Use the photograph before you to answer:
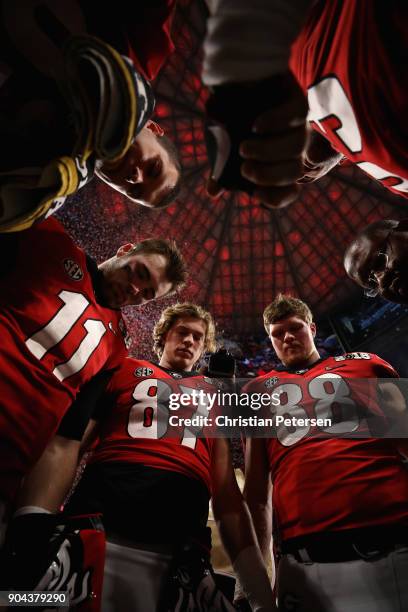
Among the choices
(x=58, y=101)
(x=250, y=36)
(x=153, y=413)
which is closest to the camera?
(x=250, y=36)

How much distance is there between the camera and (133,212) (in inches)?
280

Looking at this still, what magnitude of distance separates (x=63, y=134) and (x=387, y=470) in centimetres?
159

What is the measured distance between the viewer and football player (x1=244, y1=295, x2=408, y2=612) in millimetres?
1214

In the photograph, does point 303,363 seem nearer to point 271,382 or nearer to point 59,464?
point 271,382

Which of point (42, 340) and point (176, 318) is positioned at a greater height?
point (176, 318)

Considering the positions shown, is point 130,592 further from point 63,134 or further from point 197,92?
point 197,92

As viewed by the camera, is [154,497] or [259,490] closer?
[154,497]

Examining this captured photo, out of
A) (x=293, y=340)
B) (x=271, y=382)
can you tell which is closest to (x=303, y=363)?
(x=293, y=340)

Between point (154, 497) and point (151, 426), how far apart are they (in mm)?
317

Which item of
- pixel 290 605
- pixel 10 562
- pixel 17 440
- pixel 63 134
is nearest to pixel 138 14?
pixel 63 134

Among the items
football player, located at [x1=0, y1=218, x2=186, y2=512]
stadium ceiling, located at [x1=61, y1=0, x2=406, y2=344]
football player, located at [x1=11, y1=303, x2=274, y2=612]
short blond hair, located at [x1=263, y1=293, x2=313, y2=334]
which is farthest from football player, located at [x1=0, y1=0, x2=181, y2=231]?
stadium ceiling, located at [x1=61, y1=0, x2=406, y2=344]

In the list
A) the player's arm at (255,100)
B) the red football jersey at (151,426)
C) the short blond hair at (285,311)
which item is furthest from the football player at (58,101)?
the short blond hair at (285,311)

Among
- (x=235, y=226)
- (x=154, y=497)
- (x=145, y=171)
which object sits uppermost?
(x=235, y=226)

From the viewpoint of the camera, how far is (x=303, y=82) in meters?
0.94
